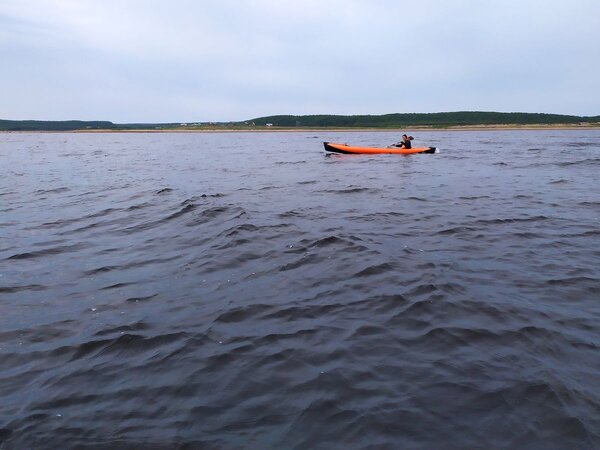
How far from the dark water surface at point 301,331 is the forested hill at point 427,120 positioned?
5812 inches

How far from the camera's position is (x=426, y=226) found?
1107cm

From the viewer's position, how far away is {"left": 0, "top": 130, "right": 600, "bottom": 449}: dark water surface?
379 cm

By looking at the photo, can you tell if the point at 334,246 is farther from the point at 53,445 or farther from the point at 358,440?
the point at 53,445

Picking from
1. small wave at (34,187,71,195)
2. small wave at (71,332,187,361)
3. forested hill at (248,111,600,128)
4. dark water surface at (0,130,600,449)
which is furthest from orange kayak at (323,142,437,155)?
forested hill at (248,111,600,128)

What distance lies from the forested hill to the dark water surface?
148m

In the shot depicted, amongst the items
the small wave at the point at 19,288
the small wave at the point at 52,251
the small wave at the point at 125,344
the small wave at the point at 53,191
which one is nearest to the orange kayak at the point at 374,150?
the small wave at the point at 53,191

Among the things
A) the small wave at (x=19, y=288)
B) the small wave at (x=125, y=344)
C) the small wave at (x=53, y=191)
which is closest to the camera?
the small wave at (x=125, y=344)

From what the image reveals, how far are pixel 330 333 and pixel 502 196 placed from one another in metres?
13.3

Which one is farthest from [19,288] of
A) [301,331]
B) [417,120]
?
[417,120]

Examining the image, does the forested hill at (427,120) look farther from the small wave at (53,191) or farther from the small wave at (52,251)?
the small wave at (52,251)

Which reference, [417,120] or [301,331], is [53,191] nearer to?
[301,331]

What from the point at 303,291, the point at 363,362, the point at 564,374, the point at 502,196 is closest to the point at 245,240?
the point at 303,291

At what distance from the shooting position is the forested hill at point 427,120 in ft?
498

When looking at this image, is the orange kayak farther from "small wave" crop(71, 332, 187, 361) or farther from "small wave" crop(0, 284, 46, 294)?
"small wave" crop(71, 332, 187, 361)
